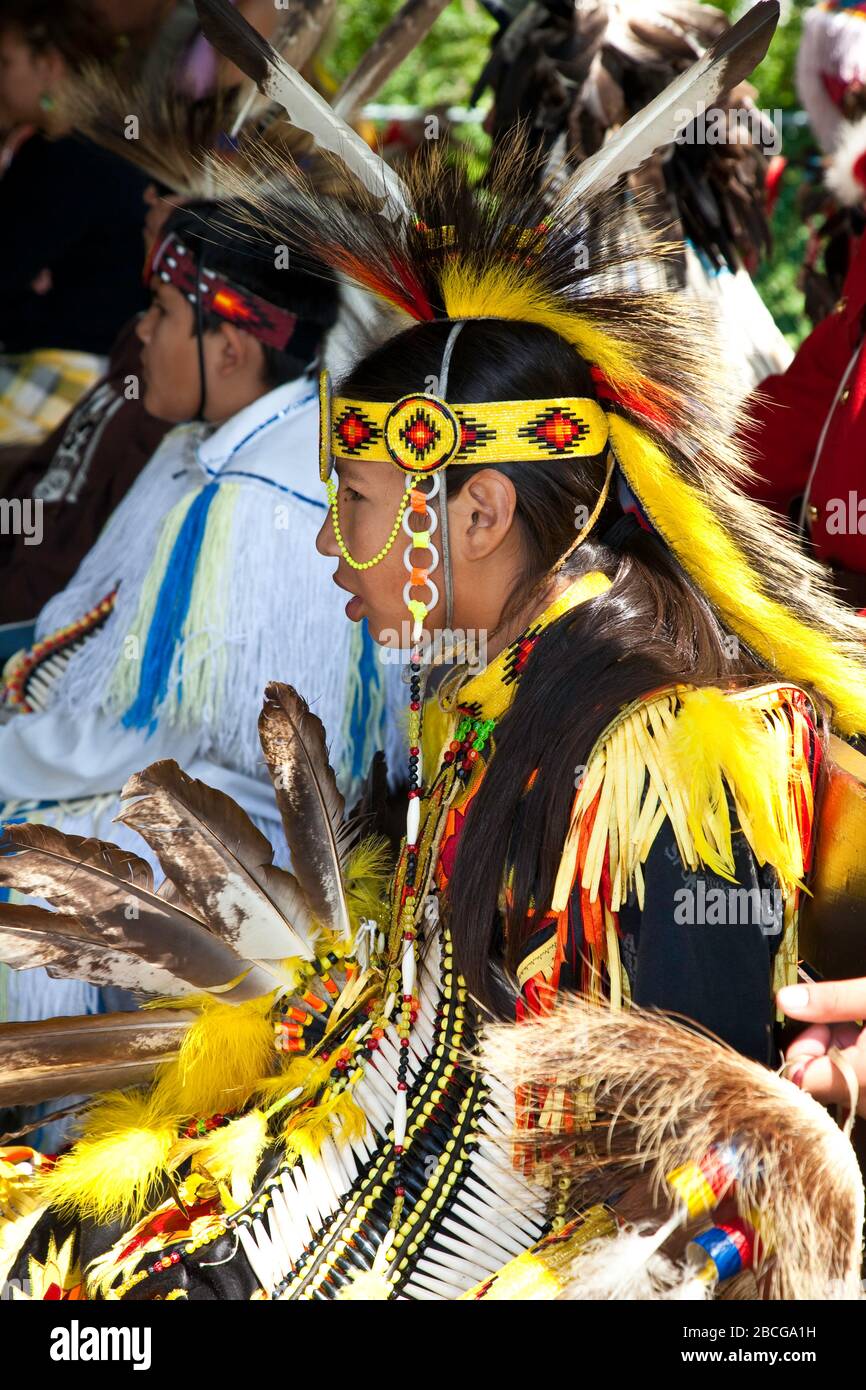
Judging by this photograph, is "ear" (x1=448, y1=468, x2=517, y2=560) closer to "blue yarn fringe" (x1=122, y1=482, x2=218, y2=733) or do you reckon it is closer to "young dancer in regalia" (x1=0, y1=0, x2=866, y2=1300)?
"young dancer in regalia" (x1=0, y1=0, x2=866, y2=1300)

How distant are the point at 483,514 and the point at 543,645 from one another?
8.0 inches

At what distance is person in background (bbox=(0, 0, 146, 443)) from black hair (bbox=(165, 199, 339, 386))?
1.06m

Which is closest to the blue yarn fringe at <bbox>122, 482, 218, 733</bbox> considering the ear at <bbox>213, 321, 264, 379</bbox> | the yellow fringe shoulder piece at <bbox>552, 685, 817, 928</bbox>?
the ear at <bbox>213, 321, 264, 379</bbox>

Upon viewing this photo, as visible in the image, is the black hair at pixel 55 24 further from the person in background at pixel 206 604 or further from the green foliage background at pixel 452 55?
the green foliage background at pixel 452 55

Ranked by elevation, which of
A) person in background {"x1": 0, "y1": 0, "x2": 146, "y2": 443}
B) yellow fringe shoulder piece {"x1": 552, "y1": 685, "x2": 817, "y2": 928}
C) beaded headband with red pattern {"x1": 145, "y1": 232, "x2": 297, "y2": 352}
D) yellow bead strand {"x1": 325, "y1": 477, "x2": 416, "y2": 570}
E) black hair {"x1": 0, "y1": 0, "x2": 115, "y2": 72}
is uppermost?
black hair {"x1": 0, "y1": 0, "x2": 115, "y2": 72}

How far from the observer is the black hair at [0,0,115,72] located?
164 inches

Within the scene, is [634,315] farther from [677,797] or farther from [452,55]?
[452,55]

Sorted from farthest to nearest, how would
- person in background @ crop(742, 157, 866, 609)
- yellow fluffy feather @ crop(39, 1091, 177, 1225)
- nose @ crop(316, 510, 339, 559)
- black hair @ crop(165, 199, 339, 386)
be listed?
black hair @ crop(165, 199, 339, 386), person in background @ crop(742, 157, 866, 609), nose @ crop(316, 510, 339, 559), yellow fluffy feather @ crop(39, 1091, 177, 1225)

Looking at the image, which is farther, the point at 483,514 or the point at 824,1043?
the point at 483,514

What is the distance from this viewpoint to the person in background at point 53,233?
4.09m

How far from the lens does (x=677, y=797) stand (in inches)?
61.9

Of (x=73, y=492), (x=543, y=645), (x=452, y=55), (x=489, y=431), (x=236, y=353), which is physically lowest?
(x=543, y=645)

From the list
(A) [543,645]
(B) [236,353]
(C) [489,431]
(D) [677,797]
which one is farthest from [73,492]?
(D) [677,797]

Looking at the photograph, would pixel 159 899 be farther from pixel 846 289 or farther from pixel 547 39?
pixel 547 39
